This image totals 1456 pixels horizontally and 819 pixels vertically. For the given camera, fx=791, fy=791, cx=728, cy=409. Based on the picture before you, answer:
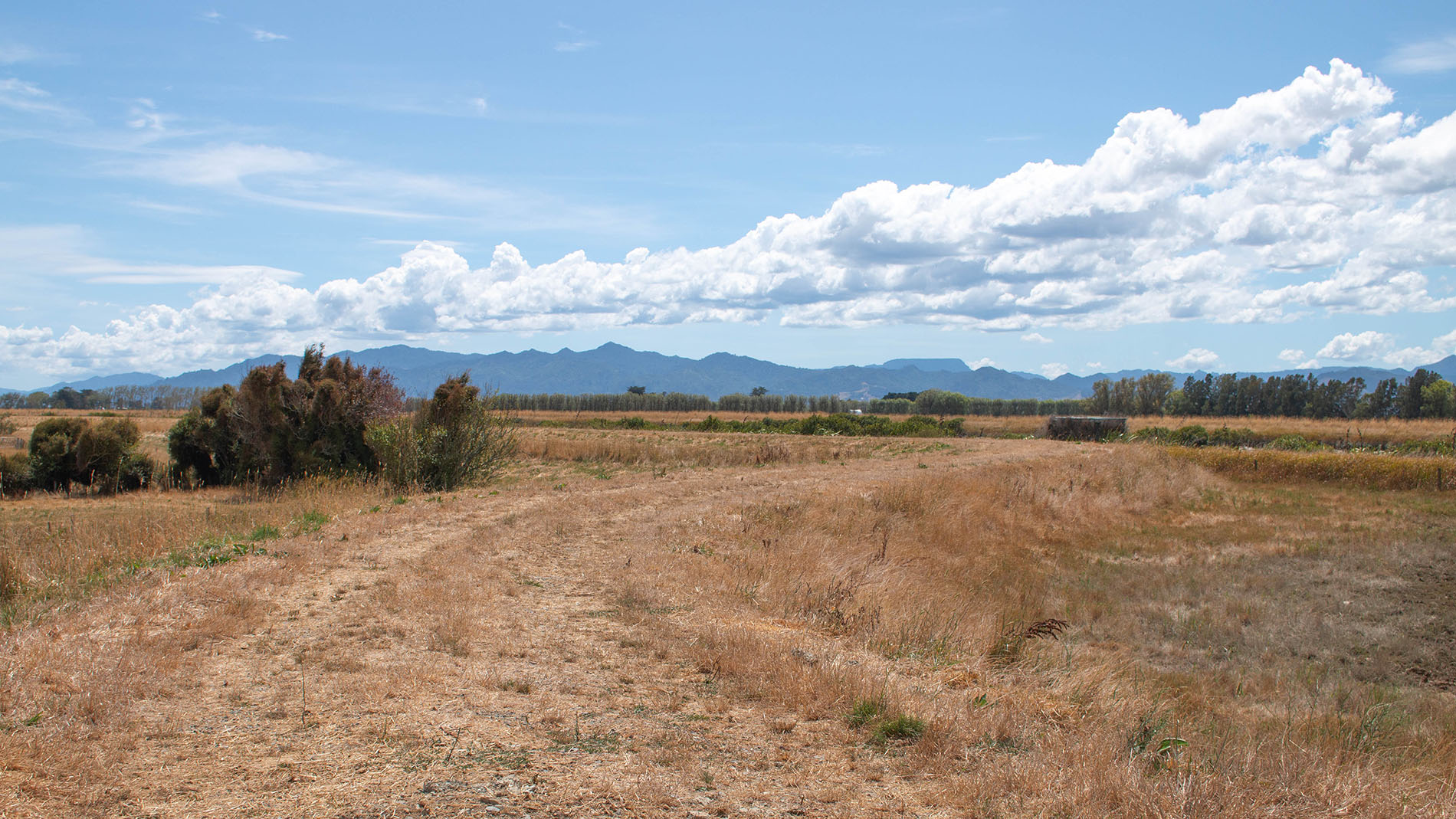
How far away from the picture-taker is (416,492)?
1788 centimetres

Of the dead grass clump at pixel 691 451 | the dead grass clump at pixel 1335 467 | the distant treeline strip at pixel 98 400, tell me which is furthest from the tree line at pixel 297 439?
the distant treeline strip at pixel 98 400

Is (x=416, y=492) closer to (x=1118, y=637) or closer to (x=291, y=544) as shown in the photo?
(x=291, y=544)

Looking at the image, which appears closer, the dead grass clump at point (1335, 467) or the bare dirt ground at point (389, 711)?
the bare dirt ground at point (389, 711)

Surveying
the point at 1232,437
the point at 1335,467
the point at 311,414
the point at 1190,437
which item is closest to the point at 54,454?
the point at 311,414

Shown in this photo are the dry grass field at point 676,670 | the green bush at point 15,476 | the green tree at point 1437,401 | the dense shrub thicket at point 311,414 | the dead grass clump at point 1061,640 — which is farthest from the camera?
the green tree at point 1437,401

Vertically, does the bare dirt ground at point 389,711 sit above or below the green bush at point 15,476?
above

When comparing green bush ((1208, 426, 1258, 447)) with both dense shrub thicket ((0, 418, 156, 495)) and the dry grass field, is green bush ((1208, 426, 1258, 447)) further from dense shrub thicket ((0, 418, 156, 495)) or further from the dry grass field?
dense shrub thicket ((0, 418, 156, 495))

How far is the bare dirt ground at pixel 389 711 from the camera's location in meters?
4.29

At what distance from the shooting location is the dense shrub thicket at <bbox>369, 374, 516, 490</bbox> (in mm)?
19156

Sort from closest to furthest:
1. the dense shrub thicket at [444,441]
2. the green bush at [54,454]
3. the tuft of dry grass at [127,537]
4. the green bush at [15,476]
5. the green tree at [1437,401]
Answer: the tuft of dry grass at [127,537], the dense shrub thicket at [444,441], the green bush at [15,476], the green bush at [54,454], the green tree at [1437,401]

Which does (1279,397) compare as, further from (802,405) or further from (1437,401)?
(802,405)

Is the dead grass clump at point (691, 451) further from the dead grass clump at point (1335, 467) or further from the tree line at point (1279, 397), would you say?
the tree line at point (1279, 397)

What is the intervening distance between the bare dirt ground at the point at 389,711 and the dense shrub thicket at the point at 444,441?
9516mm

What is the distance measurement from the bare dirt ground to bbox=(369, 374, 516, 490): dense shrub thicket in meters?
9.52
